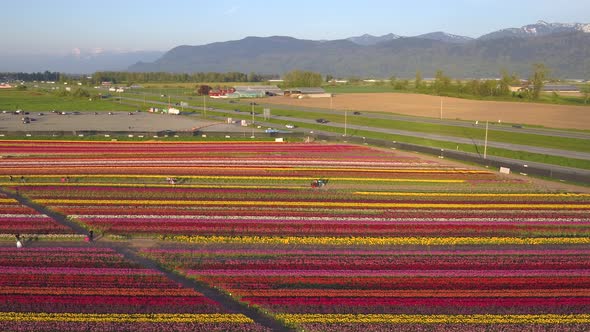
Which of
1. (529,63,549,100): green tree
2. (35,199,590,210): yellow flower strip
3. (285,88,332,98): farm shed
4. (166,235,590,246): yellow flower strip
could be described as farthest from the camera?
(285,88,332,98): farm shed

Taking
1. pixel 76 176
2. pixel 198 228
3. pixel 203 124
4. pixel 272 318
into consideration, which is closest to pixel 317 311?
pixel 272 318

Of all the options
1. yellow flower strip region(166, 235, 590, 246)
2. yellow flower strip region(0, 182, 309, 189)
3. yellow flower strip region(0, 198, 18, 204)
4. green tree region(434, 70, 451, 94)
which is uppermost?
green tree region(434, 70, 451, 94)

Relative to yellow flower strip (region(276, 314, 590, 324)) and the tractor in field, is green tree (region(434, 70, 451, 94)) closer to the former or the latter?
the tractor in field

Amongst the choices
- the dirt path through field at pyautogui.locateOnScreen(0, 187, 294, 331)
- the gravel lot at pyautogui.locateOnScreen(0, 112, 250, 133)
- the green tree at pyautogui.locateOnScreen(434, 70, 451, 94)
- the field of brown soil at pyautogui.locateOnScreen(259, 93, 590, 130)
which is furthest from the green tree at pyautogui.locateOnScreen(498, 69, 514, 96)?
the dirt path through field at pyautogui.locateOnScreen(0, 187, 294, 331)

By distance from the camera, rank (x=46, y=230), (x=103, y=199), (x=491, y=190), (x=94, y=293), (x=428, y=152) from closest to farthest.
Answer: (x=94, y=293), (x=46, y=230), (x=103, y=199), (x=491, y=190), (x=428, y=152)

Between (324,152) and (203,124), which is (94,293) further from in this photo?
(203,124)

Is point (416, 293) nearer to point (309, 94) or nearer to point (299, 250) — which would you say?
point (299, 250)

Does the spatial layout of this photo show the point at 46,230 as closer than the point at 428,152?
Yes

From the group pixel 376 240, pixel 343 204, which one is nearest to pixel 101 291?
pixel 376 240
